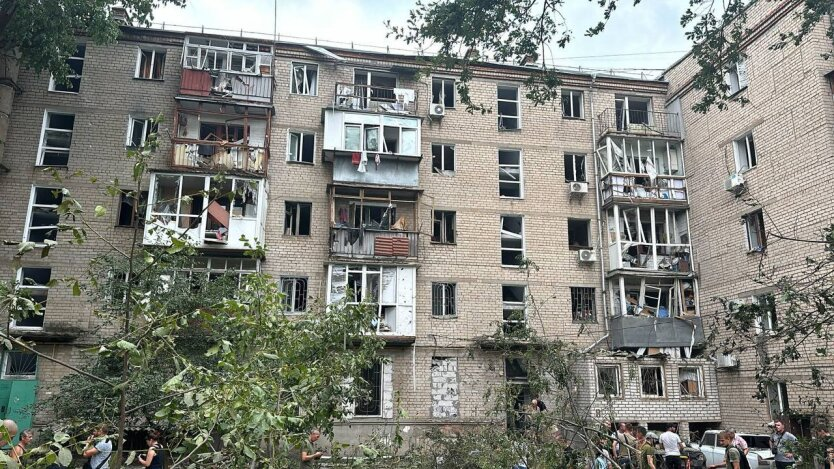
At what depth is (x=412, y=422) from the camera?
64.1ft

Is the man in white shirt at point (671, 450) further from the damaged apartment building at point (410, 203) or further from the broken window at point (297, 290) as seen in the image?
the broken window at point (297, 290)

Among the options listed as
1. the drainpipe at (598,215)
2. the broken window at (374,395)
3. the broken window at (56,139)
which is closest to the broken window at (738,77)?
the drainpipe at (598,215)

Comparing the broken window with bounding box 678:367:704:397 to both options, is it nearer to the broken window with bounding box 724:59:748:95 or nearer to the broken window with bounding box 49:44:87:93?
the broken window with bounding box 724:59:748:95

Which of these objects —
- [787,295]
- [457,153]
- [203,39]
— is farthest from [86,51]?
[787,295]

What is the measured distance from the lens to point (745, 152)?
805 inches

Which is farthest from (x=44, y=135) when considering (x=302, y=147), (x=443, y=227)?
(x=443, y=227)

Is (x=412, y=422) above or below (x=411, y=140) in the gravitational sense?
below

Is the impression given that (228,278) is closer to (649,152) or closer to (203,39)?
(203,39)

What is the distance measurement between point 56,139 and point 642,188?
20.7 metres

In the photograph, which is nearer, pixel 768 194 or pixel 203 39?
pixel 768 194

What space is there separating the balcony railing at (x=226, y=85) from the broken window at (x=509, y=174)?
884cm

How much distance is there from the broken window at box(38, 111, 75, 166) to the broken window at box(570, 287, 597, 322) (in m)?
18.2

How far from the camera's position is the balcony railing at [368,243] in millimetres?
20438

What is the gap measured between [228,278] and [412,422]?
773 centimetres
